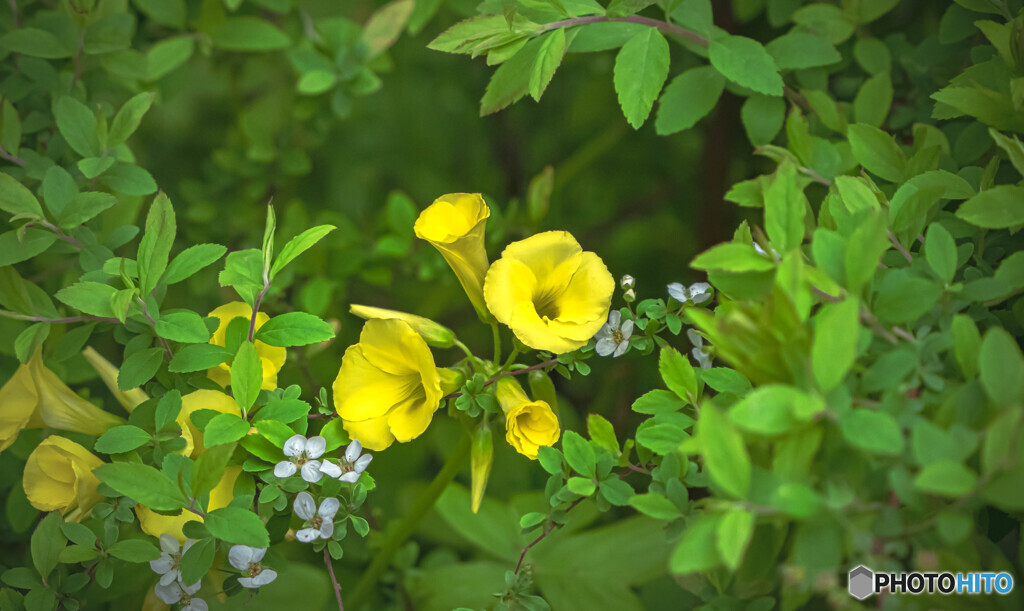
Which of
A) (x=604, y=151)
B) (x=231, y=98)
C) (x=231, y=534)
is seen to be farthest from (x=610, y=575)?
(x=231, y=98)

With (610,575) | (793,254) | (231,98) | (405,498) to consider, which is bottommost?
(405,498)

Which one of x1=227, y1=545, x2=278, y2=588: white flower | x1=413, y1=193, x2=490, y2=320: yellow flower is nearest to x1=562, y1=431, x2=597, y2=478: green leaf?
x1=413, y1=193, x2=490, y2=320: yellow flower

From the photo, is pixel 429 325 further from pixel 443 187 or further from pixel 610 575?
pixel 443 187

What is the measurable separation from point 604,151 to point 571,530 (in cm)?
58

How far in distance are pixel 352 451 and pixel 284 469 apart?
1.8 inches

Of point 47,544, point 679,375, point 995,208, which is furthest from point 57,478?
point 995,208

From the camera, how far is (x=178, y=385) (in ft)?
1.75

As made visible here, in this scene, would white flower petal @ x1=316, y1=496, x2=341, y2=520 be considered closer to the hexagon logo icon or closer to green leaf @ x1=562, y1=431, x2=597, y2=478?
green leaf @ x1=562, y1=431, x2=597, y2=478

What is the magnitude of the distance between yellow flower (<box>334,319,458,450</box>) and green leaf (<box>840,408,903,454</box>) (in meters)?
0.27

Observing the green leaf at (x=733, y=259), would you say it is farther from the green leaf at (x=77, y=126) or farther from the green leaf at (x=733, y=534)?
the green leaf at (x=77, y=126)

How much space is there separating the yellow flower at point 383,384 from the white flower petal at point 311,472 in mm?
39

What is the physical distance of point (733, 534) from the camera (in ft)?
1.08

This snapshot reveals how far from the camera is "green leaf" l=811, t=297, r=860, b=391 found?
35 centimetres

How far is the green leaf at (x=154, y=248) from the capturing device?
0.50 meters
